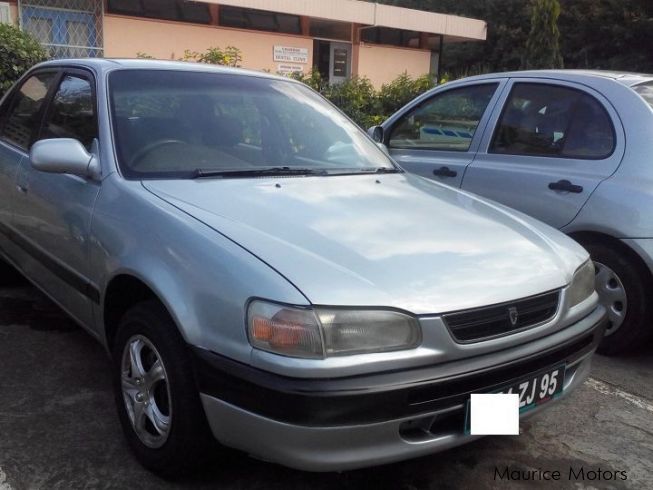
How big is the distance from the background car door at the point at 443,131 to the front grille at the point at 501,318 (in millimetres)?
2198

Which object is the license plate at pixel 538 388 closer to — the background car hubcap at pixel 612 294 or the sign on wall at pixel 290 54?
the background car hubcap at pixel 612 294

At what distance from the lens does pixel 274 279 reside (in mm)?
2086

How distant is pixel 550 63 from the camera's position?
14234 mm

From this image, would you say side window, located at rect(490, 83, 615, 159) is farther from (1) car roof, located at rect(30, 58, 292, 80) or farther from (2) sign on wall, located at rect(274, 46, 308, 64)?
(2) sign on wall, located at rect(274, 46, 308, 64)

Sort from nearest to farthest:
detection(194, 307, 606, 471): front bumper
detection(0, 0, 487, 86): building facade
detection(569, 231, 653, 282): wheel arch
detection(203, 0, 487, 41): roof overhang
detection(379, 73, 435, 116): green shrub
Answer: detection(194, 307, 606, 471): front bumper
detection(569, 231, 653, 282): wheel arch
detection(379, 73, 435, 116): green shrub
detection(0, 0, 487, 86): building facade
detection(203, 0, 487, 41): roof overhang

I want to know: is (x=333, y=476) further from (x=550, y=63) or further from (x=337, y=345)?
(x=550, y=63)

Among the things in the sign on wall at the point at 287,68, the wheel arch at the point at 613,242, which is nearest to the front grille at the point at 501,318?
the wheel arch at the point at 613,242

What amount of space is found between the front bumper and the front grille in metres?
0.09

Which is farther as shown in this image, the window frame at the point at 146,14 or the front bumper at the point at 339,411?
the window frame at the point at 146,14

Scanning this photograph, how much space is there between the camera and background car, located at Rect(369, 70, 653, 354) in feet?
11.9

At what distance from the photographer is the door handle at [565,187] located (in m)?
3.82

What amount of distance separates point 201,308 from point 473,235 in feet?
3.61

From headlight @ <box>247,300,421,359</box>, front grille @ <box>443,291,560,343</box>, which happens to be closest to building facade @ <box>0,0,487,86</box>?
front grille @ <box>443,291,560,343</box>

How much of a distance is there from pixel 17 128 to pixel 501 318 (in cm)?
322
